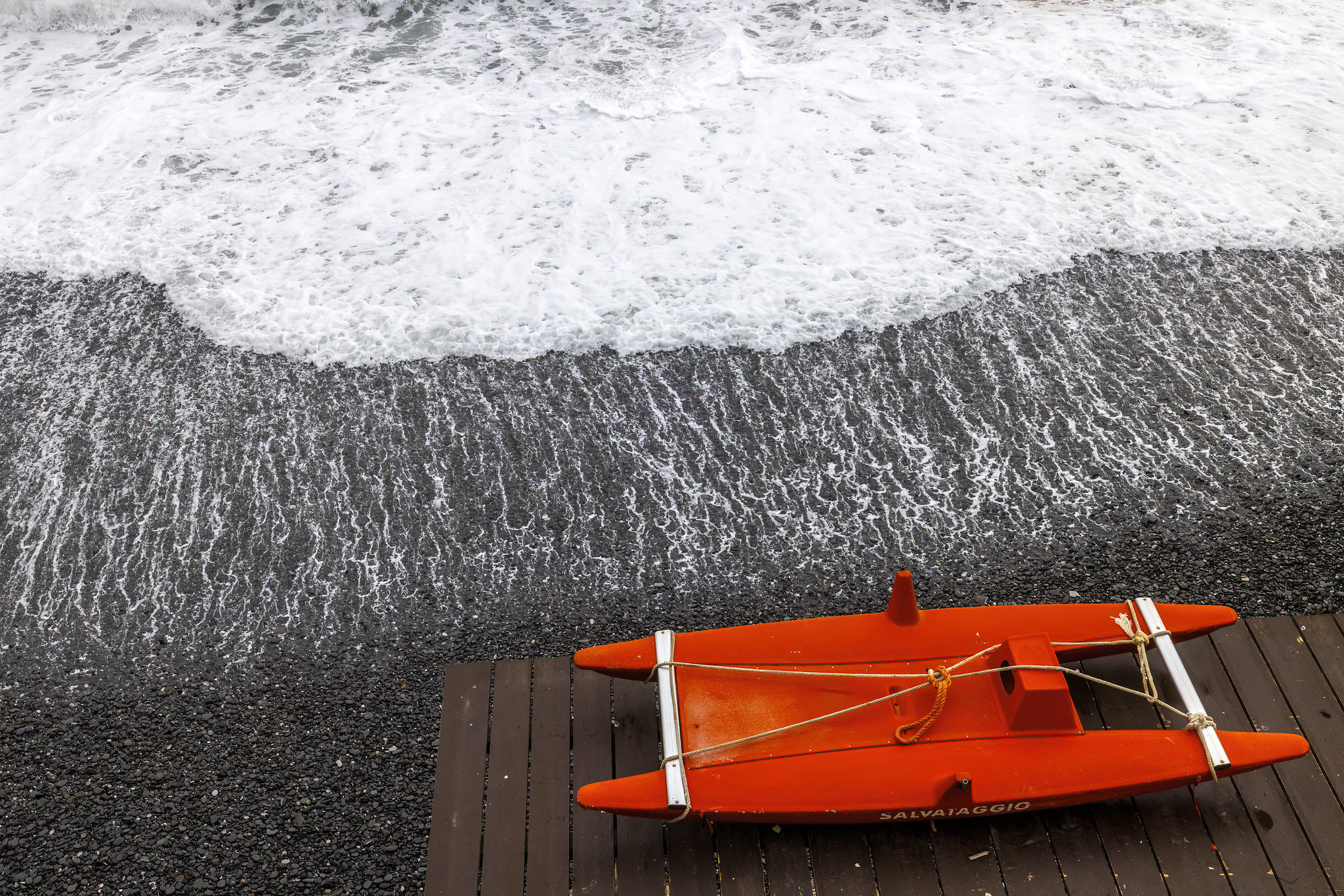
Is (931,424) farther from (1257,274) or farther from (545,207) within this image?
(545,207)

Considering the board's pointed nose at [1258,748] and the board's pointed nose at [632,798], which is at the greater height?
the board's pointed nose at [1258,748]

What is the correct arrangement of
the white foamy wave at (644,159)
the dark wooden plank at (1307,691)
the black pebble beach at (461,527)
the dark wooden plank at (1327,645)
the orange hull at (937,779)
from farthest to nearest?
the white foamy wave at (644,159) → the black pebble beach at (461,527) → the dark wooden plank at (1327,645) → the dark wooden plank at (1307,691) → the orange hull at (937,779)

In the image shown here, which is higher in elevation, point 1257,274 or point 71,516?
point 1257,274

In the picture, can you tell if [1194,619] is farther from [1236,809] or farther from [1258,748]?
[1236,809]

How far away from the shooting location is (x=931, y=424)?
573 cm

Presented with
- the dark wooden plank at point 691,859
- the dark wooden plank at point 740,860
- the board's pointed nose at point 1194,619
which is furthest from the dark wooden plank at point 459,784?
the board's pointed nose at point 1194,619

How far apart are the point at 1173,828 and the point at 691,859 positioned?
1.84 metres

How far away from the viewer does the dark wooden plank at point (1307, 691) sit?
3600 millimetres

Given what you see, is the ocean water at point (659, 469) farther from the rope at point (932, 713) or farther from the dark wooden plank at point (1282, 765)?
the rope at point (932, 713)

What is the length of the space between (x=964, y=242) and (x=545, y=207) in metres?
3.61

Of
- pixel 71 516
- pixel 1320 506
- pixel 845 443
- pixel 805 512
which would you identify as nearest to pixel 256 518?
pixel 71 516

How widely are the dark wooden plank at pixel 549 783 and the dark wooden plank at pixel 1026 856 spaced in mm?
1653

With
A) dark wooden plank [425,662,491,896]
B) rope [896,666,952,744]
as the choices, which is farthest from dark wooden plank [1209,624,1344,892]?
dark wooden plank [425,662,491,896]

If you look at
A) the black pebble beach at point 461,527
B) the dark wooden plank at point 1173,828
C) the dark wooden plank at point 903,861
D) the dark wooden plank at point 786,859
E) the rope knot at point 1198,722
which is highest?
the rope knot at point 1198,722
